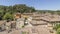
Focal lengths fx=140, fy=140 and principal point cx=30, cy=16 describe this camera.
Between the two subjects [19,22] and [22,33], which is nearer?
[22,33]

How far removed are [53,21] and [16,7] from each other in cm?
3317

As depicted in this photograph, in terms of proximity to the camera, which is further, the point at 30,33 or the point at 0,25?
the point at 0,25

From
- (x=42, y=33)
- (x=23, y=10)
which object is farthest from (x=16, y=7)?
(x=42, y=33)

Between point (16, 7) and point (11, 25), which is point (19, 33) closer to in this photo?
point (11, 25)

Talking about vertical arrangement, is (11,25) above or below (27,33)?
below

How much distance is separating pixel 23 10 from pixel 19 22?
30.2 meters

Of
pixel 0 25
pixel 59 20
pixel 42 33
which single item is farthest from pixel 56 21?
pixel 42 33

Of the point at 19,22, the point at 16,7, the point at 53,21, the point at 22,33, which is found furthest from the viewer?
the point at 16,7

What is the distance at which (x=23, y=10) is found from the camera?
5516cm

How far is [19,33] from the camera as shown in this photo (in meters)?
12.1

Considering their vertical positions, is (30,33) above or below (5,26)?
above

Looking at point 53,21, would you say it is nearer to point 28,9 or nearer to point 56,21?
point 56,21

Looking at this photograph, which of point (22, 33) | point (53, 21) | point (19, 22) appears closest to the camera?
point (22, 33)

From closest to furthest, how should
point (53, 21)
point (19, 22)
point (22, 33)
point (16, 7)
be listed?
1. point (22, 33)
2. point (53, 21)
3. point (19, 22)
4. point (16, 7)
